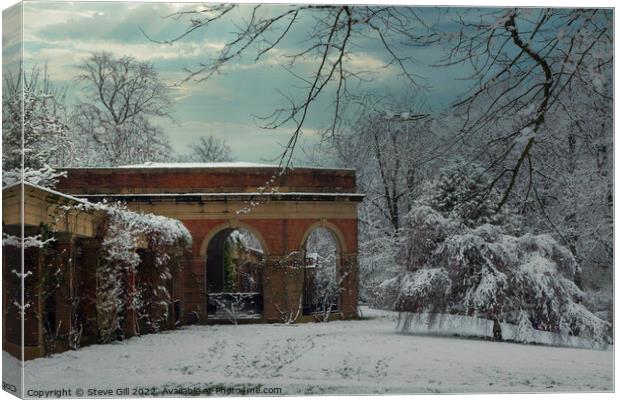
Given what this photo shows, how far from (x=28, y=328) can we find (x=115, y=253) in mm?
1396

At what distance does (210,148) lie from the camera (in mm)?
9383

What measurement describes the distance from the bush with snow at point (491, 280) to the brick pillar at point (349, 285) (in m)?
0.28

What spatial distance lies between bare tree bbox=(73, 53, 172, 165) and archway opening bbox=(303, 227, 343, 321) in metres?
1.66

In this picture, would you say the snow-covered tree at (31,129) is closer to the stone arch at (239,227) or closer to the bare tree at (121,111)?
the bare tree at (121,111)

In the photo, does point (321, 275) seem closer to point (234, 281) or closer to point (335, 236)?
point (335, 236)

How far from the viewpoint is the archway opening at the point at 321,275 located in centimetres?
966

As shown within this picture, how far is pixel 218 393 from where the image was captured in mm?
9164

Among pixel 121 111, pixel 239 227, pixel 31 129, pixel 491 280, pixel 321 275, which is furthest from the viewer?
pixel 491 280

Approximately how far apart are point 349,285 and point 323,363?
32.4 inches

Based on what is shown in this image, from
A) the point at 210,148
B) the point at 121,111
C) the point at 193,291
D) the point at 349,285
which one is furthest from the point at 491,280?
the point at 121,111

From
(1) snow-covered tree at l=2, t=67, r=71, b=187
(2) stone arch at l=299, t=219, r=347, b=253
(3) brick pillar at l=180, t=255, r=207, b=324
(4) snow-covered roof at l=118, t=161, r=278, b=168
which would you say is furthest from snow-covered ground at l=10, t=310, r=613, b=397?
(1) snow-covered tree at l=2, t=67, r=71, b=187

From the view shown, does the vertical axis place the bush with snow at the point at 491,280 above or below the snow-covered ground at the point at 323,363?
above

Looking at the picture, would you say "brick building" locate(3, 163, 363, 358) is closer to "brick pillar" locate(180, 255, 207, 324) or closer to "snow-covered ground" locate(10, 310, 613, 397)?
"brick pillar" locate(180, 255, 207, 324)

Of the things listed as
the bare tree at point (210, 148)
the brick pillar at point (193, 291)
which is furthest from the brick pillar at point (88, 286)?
the bare tree at point (210, 148)
